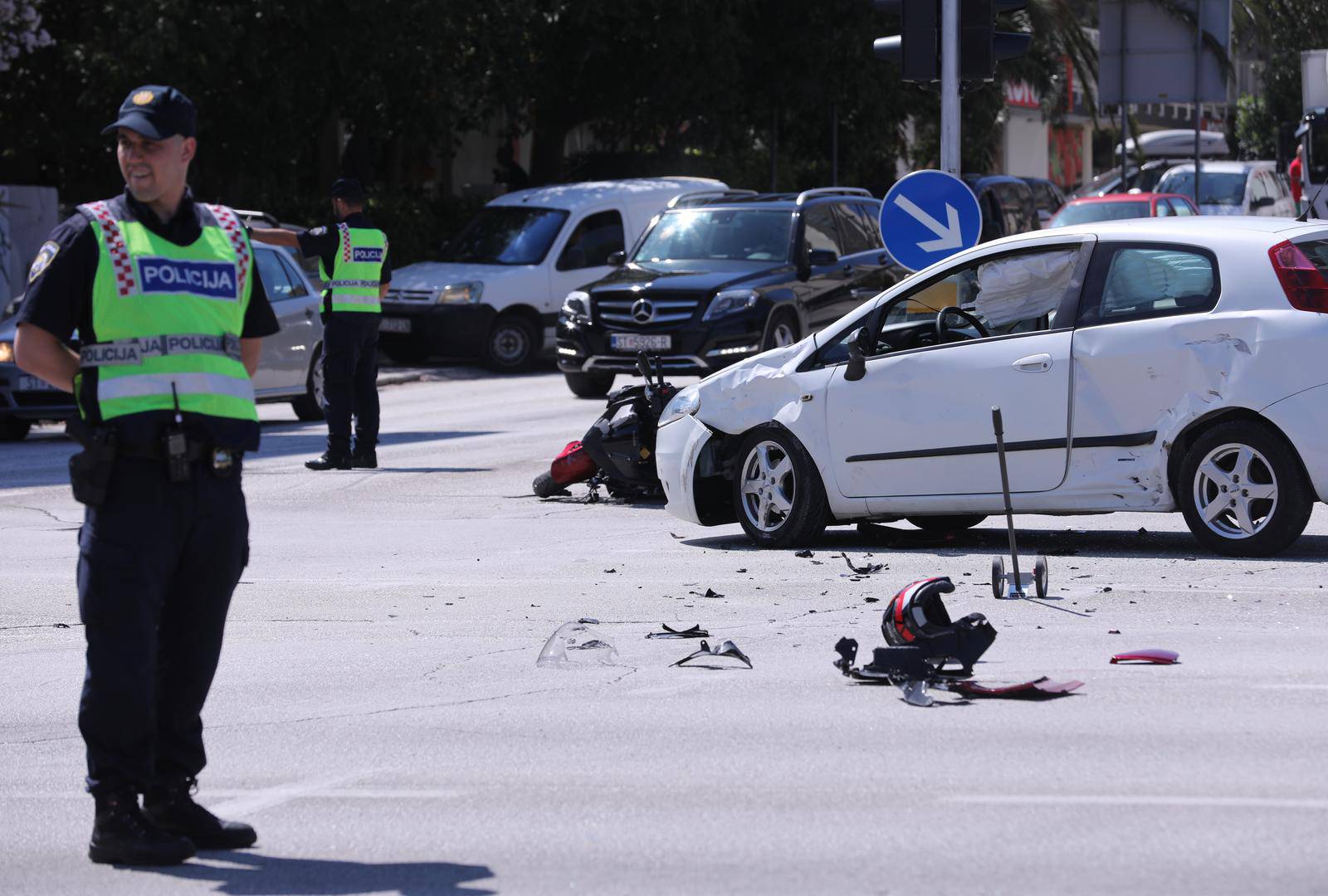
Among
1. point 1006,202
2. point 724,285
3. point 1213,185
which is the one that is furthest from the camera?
point 1213,185

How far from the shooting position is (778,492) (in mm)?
10438

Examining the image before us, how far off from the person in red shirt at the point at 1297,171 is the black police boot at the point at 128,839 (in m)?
26.2

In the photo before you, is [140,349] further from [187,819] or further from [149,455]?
[187,819]

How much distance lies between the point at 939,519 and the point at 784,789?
5637 millimetres

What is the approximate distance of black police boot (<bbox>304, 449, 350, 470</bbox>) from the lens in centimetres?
1478

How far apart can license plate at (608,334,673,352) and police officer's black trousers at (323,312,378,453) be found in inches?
175

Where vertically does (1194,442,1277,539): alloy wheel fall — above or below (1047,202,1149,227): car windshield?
below

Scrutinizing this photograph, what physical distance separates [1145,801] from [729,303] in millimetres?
13911

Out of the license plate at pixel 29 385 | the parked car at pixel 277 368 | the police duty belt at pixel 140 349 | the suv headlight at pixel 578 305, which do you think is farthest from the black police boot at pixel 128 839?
the suv headlight at pixel 578 305

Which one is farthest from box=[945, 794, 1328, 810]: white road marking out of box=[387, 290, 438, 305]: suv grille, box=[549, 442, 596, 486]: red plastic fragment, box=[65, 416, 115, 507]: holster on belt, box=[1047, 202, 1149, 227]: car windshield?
box=[1047, 202, 1149, 227]: car windshield

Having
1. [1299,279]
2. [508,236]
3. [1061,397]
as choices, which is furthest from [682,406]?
[508,236]

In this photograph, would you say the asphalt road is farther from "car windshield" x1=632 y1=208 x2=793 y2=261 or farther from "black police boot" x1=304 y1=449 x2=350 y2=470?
"car windshield" x1=632 y1=208 x2=793 y2=261

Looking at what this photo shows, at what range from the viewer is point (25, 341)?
5047mm

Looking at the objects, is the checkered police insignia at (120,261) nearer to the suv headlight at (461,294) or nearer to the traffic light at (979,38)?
the traffic light at (979,38)
